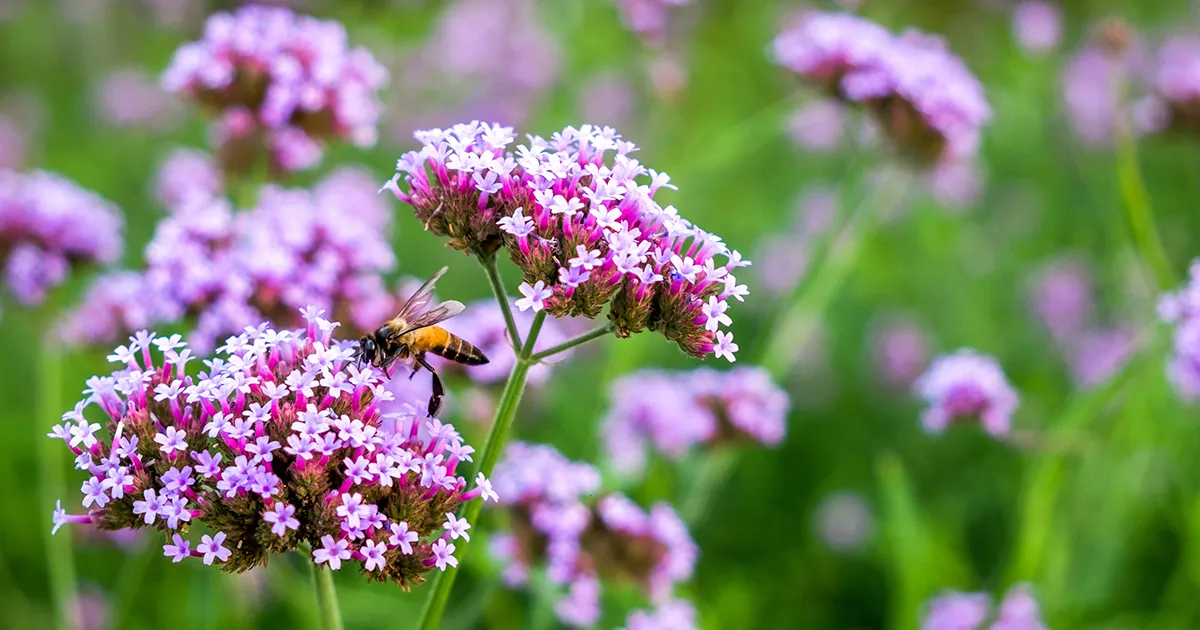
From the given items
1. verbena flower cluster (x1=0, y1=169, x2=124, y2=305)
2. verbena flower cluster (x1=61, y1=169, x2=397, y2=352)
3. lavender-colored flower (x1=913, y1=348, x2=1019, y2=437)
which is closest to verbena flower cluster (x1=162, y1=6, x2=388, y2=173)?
verbena flower cluster (x1=61, y1=169, x2=397, y2=352)

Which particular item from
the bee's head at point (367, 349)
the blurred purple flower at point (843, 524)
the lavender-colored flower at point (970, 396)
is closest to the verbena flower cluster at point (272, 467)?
the bee's head at point (367, 349)

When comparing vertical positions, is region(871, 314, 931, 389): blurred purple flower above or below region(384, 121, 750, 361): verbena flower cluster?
above

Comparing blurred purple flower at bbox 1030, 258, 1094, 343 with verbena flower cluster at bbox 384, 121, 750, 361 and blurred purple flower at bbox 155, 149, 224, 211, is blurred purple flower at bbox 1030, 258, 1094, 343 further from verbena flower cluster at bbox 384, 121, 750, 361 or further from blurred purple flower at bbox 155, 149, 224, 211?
verbena flower cluster at bbox 384, 121, 750, 361

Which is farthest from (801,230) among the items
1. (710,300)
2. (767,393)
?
(710,300)

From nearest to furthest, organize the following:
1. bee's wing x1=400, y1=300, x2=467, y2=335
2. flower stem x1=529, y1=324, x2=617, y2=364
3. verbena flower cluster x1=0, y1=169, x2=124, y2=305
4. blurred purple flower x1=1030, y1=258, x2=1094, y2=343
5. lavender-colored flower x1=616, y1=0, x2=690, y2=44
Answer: flower stem x1=529, y1=324, x2=617, y2=364 < bee's wing x1=400, y1=300, x2=467, y2=335 < verbena flower cluster x1=0, y1=169, x2=124, y2=305 < lavender-colored flower x1=616, y1=0, x2=690, y2=44 < blurred purple flower x1=1030, y1=258, x2=1094, y2=343

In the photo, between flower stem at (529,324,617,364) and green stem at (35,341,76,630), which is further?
green stem at (35,341,76,630)

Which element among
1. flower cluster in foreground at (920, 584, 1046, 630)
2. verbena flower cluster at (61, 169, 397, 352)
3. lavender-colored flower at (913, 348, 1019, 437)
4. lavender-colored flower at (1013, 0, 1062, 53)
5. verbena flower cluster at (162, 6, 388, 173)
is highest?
lavender-colored flower at (1013, 0, 1062, 53)

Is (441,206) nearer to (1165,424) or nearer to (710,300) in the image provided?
(710,300)
